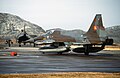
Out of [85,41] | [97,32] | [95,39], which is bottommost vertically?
[85,41]

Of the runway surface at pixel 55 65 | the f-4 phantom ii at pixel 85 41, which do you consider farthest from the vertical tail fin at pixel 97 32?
the runway surface at pixel 55 65

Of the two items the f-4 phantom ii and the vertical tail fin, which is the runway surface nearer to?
the f-4 phantom ii

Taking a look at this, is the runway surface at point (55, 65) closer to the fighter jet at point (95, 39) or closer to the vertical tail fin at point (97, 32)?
the fighter jet at point (95, 39)

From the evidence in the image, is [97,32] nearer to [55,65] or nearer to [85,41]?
[85,41]

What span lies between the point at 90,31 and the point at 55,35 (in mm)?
5775

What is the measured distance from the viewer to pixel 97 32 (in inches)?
1516

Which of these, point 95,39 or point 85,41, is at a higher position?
point 95,39

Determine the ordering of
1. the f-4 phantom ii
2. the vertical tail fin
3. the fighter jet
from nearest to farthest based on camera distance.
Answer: the f-4 phantom ii
the fighter jet
the vertical tail fin

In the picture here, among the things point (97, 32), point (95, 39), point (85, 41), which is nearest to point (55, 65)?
point (85, 41)

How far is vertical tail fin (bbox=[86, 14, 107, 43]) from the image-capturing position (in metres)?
37.3

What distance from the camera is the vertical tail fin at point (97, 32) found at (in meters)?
37.3

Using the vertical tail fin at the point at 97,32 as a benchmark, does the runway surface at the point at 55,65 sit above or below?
below

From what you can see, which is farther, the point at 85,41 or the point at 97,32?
the point at 97,32

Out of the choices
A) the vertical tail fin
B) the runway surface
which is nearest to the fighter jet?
the vertical tail fin
